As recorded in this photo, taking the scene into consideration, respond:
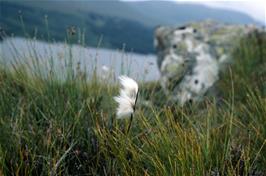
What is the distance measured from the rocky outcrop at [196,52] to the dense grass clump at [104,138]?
429 cm

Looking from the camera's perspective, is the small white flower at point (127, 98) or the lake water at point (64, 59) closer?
the small white flower at point (127, 98)

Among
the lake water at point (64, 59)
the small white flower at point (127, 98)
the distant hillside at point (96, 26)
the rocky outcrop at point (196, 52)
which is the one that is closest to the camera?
the small white flower at point (127, 98)

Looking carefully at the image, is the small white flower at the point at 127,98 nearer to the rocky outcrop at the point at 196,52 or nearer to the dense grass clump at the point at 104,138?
the dense grass clump at the point at 104,138

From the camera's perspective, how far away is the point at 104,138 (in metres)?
3.54

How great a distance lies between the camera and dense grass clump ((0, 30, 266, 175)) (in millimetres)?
3232

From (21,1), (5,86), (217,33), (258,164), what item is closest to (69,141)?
(5,86)

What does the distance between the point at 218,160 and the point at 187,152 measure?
0.37 meters

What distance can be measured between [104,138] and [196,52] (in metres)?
6.80

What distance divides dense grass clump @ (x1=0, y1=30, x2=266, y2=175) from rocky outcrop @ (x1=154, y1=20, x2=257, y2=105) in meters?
4.29

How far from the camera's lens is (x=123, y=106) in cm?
348

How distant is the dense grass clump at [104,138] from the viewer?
3232 millimetres

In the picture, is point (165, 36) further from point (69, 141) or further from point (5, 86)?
point (69, 141)

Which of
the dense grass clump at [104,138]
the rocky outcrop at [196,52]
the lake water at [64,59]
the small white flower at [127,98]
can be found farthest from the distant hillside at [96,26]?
the small white flower at [127,98]

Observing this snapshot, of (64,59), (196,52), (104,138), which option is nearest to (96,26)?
(196,52)
